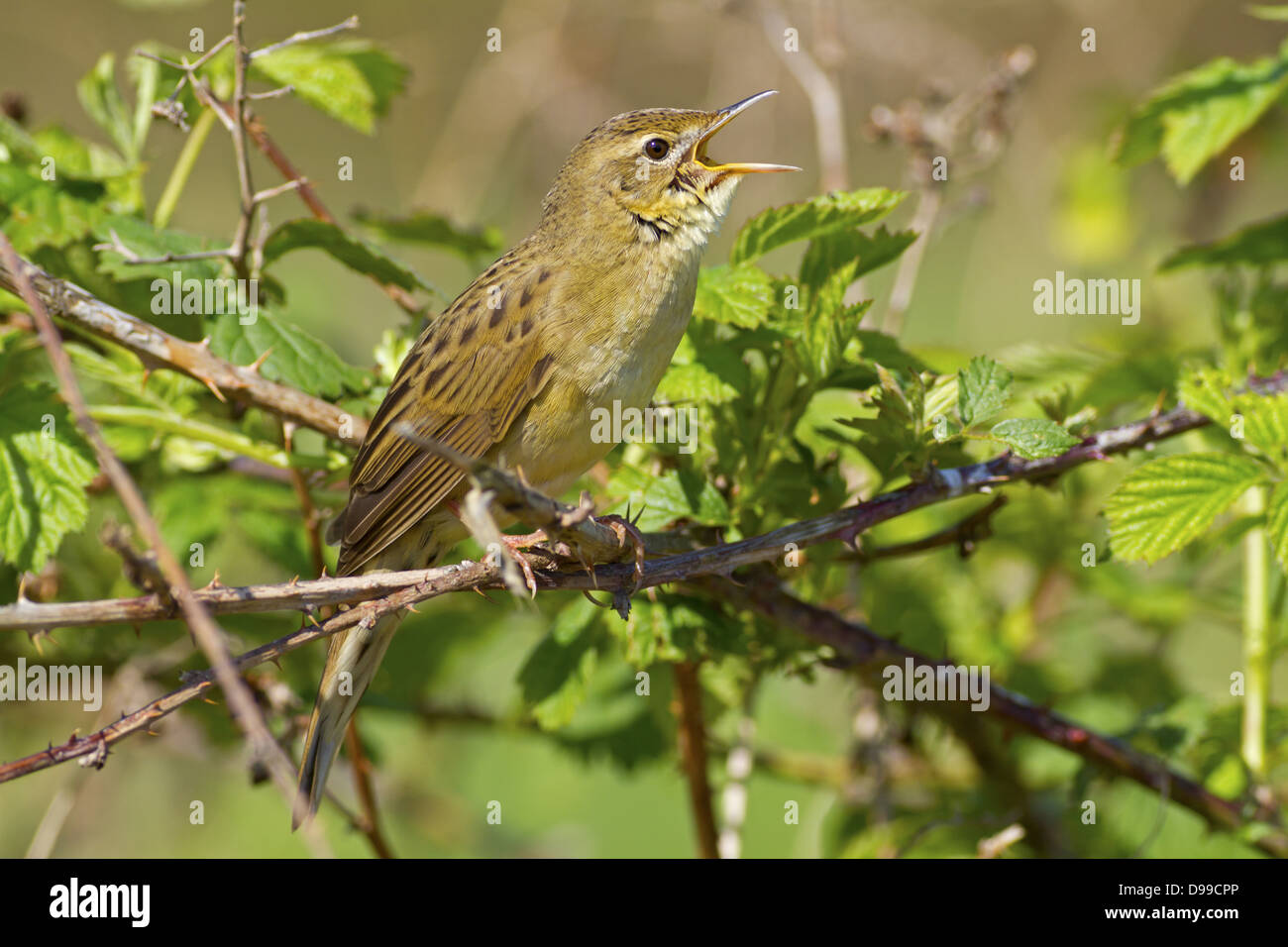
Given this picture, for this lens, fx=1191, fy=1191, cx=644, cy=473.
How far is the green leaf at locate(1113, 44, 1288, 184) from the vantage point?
2734 mm

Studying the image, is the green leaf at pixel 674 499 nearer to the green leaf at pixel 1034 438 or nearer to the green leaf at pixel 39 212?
the green leaf at pixel 1034 438

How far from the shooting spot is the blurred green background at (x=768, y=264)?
3.13 meters

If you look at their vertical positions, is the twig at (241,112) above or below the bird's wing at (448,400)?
above

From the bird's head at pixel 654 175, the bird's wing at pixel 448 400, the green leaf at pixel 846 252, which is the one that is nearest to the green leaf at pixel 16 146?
the bird's wing at pixel 448 400

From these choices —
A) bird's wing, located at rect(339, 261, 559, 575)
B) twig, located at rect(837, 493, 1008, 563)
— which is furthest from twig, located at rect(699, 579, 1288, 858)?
bird's wing, located at rect(339, 261, 559, 575)

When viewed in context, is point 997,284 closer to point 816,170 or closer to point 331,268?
point 816,170

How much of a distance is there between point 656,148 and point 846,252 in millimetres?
792

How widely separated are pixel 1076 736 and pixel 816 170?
4.03m

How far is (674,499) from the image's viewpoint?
226 centimetres

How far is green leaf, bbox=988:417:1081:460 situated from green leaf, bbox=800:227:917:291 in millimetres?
478

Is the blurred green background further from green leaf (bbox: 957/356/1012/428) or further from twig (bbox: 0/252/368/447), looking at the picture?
green leaf (bbox: 957/356/1012/428)

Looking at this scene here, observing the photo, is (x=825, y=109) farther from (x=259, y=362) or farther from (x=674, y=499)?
(x=259, y=362)

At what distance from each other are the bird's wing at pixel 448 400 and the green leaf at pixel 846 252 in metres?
0.61
